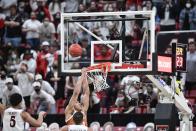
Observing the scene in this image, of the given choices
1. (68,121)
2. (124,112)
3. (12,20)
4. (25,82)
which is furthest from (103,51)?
(12,20)

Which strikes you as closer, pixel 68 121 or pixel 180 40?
pixel 68 121

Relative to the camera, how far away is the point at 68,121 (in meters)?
14.1

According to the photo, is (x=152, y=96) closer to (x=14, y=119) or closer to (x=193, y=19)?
(x=193, y=19)

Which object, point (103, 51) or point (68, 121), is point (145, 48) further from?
point (68, 121)

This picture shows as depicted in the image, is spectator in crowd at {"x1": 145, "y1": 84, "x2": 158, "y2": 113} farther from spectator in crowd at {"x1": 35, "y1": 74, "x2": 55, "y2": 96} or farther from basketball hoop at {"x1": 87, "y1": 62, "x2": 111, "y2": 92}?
basketball hoop at {"x1": 87, "y1": 62, "x2": 111, "y2": 92}

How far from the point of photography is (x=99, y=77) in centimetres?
1482

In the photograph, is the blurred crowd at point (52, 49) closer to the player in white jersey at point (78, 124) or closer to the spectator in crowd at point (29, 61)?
the spectator in crowd at point (29, 61)

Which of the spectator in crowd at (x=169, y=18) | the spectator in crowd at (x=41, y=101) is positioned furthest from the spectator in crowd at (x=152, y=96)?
the spectator in crowd at (x=169, y=18)

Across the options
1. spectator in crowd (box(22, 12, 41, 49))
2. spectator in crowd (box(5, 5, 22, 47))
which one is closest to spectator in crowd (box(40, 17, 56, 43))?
spectator in crowd (box(22, 12, 41, 49))

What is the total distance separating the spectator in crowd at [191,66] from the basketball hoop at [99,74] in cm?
616

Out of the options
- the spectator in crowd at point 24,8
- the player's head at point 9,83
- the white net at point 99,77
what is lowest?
the player's head at point 9,83

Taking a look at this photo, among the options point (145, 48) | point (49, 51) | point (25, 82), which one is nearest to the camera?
Answer: point (145, 48)

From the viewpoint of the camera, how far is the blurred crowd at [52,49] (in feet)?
65.4

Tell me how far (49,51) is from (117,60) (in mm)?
8132
